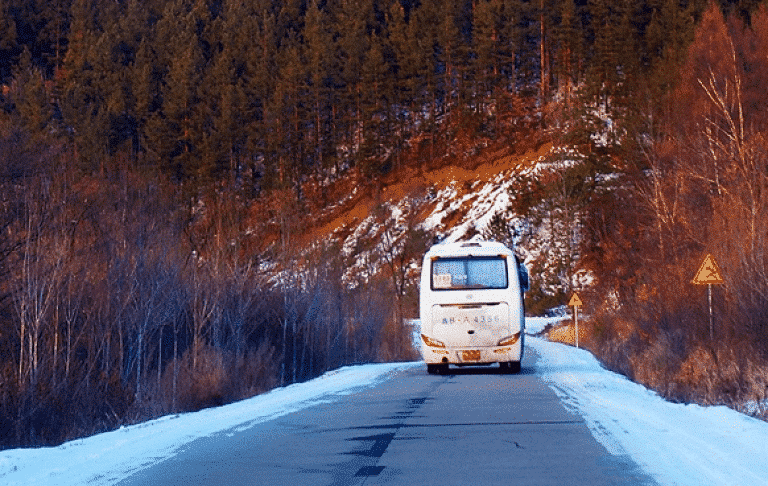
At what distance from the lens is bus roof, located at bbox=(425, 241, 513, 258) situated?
28.7 m

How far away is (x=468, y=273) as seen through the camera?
93.6 feet

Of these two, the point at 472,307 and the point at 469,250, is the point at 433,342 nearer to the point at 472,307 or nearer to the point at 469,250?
the point at 472,307

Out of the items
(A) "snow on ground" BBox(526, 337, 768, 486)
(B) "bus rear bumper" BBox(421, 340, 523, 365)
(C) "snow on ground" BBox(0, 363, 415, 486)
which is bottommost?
(A) "snow on ground" BBox(526, 337, 768, 486)

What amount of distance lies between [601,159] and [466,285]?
4284 centimetres

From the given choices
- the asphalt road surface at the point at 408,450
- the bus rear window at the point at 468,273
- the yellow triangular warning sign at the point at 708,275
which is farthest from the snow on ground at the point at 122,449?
the bus rear window at the point at 468,273

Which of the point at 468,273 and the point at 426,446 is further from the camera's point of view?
the point at 468,273

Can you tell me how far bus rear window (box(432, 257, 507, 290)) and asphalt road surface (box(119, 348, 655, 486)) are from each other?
10004mm

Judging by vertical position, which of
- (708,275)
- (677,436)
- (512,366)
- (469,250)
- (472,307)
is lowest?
(677,436)

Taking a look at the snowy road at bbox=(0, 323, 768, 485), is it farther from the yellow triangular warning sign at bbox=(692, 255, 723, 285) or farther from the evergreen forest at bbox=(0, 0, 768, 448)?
the yellow triangular warning sign at bbox=(692, 255, 723, 285)

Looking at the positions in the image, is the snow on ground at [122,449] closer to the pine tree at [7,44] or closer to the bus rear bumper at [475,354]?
the bus rear bumper at [475,354]

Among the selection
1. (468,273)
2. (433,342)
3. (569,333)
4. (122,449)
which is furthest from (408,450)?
(569,333)

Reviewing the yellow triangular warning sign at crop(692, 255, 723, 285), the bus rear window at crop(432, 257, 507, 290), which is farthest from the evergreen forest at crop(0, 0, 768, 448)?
the bus rear window at crop(432, 257, 507, 290)

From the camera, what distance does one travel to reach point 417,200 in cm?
8262

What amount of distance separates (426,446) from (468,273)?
16.6 metres
